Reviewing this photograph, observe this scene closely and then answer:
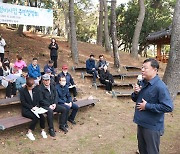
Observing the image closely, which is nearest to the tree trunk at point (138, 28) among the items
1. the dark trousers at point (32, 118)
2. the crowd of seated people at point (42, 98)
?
the crowd of seated people at point (42, 98)

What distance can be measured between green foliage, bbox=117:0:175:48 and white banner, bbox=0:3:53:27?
53.2 ft

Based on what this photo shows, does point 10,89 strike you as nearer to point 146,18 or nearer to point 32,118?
point 32,118

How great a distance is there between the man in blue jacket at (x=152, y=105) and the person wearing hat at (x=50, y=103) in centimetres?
290

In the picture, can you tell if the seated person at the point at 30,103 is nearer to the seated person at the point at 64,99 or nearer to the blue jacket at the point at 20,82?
the seated person at the point at 64,99

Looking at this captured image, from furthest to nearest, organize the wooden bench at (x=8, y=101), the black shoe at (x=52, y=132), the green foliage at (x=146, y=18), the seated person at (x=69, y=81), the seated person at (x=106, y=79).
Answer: the green foliage at (x=146, y=18) → the seated person at (x=106, y=79) → the seated person at (x=69, y=81) → the wooden bench at (x=8, y=101) → the black shoe at (x=52, y=132)

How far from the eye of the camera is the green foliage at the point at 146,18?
2773cm

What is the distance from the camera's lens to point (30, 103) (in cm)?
607

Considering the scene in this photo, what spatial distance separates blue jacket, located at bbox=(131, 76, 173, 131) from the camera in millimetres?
3459

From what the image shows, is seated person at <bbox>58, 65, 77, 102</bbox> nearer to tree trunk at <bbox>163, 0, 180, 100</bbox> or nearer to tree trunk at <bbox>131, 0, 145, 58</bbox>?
tree trunk at <bbox>163, 0, 180, 100</bbox>

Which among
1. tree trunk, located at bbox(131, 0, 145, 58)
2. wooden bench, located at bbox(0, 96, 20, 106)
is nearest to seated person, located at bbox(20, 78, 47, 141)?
wooden bench, located at bbox(0, 96, 20, 106)

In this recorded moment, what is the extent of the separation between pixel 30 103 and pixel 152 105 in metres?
3.39

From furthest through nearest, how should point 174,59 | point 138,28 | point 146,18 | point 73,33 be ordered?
point 146,18, point 138,28, point 73,33, point 174,59

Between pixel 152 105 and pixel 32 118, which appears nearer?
pixel 152 105

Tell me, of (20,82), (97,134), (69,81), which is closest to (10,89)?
(20,82)
